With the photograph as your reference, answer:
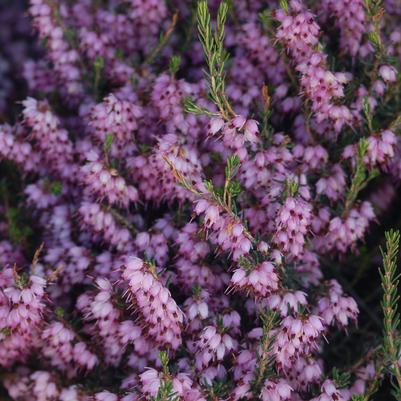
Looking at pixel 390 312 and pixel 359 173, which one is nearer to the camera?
pixel 390 312

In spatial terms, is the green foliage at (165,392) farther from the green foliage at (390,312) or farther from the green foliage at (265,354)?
the green foliage at (390,312)

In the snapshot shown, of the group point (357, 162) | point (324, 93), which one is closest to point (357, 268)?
point (357, 162)

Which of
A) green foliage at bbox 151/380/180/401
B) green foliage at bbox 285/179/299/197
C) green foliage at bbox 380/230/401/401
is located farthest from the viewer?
green foliage at bbox 285/179/299/197

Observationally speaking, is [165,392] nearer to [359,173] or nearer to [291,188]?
[291,188]

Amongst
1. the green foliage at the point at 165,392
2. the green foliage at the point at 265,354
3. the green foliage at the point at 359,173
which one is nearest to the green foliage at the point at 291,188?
the green foliage at the point at 359,173

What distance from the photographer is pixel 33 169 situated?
3381 mm

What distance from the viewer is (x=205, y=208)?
99.3 inches

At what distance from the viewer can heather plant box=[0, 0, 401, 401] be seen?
257cm

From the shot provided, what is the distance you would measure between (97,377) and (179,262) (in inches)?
28.5

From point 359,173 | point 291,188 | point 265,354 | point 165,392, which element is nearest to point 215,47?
point 291,188

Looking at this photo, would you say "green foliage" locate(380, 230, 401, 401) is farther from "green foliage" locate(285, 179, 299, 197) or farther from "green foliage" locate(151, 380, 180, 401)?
"green foliage" locate(151, 380, 180, 401)

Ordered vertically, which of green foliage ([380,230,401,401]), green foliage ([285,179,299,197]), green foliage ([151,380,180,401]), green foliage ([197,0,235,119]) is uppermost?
green foliage ([197,0,235,119])

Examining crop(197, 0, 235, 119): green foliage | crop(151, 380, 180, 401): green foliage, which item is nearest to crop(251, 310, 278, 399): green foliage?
crop(151, 380, 180, 401): green foliage

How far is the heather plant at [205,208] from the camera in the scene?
8.42ft
